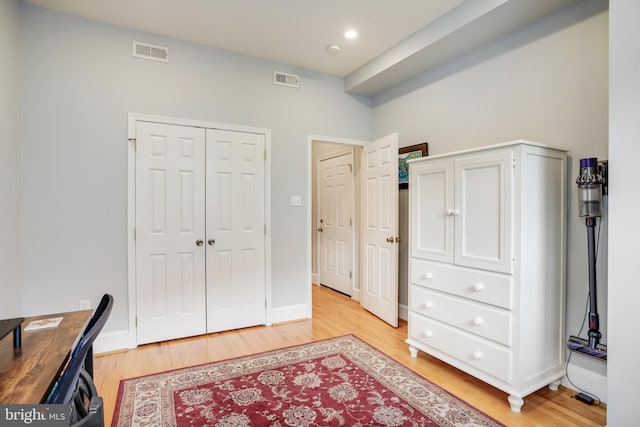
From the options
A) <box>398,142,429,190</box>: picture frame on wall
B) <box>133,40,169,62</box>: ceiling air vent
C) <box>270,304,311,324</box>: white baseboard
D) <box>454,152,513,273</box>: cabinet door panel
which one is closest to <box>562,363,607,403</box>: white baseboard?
<box>454,152,513,273</box>: cabinet door panel

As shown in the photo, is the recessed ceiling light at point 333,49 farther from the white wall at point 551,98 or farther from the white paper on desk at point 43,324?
the white paper on desk at point 43,324

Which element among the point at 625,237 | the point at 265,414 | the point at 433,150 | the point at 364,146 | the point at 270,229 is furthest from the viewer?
the point at 364,146

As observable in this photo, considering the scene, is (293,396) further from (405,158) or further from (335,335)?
(405,158)

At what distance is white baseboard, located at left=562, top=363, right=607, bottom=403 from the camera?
2105mm

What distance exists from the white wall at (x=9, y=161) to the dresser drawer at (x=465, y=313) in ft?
9.94

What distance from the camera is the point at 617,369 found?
170cm

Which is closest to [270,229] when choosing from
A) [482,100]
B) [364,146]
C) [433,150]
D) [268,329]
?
[268,329]

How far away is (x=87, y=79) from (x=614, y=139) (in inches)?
149

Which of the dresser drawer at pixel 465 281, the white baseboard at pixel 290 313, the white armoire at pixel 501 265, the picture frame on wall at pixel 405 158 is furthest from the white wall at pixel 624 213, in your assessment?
the white baseboard at pixel 290 313

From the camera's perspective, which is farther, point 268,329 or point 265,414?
→ point 268,329

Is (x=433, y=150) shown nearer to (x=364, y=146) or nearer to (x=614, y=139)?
(x=364, y=146)

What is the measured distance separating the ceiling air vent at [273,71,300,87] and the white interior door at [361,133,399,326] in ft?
3.73

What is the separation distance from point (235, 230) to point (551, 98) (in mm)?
2968

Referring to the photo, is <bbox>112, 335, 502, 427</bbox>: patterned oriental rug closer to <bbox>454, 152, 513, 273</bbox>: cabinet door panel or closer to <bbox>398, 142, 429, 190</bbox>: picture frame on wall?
<bbox>454, 152, 513, 273</bbox>: cabinet door panel
